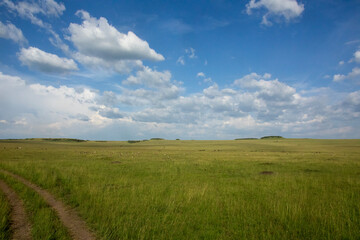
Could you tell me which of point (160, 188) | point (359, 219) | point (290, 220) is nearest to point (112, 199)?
point (160, 188)

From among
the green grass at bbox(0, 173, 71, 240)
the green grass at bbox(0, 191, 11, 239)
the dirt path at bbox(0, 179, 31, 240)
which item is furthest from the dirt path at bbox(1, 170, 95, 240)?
the green grass at bbox(0, 191, 11, 239)

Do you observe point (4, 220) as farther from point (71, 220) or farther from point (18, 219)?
point (71, 220)

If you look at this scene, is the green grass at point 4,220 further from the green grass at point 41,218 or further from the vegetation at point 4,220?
the green grass at point 41,218

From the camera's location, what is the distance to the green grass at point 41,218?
264 inches

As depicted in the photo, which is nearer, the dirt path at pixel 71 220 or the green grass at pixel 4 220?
the green grass at pixel 4 220

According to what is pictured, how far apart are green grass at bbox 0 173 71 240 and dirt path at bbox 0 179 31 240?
152mm

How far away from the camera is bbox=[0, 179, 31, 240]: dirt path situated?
670cm

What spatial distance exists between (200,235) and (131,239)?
2.45 metres

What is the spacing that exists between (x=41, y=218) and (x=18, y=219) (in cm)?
90

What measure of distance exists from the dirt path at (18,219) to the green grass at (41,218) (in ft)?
0.50

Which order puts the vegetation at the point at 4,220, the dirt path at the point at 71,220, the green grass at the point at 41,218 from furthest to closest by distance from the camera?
the dirt path at the point at 71,220 → the green grass at the point at 41,218 → the vegetation at the point at 4,220

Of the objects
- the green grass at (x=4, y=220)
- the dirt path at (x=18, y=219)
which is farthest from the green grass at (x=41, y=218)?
the green grass at (x=4, y=220)

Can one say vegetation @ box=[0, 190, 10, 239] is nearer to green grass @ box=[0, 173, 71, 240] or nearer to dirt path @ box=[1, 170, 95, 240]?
green grass @ box=[0, 173, 71, 240]

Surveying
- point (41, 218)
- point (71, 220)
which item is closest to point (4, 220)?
point (41, 218)
